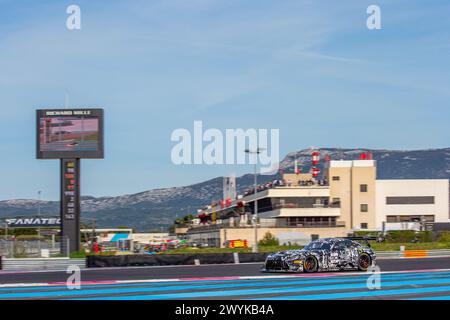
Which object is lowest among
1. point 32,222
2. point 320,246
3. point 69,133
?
point 32,222

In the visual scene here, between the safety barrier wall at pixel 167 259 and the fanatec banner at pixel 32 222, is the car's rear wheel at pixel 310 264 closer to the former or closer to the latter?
the safety barrier wall at pixel 167 259

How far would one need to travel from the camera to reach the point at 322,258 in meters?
24.7

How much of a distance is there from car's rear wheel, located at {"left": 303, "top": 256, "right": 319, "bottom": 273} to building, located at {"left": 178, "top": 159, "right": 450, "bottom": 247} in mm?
59443

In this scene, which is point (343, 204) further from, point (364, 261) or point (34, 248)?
point (364, 261)

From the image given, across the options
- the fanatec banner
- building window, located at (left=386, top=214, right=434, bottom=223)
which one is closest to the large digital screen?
the fanatec banner

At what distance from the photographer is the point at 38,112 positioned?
189 ft

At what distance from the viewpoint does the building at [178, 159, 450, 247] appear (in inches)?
3479

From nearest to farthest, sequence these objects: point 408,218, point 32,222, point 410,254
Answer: point 410,254, point 32,222, point 408,218

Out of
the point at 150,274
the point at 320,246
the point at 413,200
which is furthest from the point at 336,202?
the point at 320,246

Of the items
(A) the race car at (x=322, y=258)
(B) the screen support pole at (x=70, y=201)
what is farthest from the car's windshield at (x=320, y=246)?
(B) the screen support pole at (x=70, y=201)

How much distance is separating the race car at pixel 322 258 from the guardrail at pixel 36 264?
15177 mm

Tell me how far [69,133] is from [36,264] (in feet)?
67.2

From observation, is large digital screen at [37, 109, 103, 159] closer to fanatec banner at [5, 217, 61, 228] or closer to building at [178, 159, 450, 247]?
fanatec banner at [5, 217, 61, 228]
